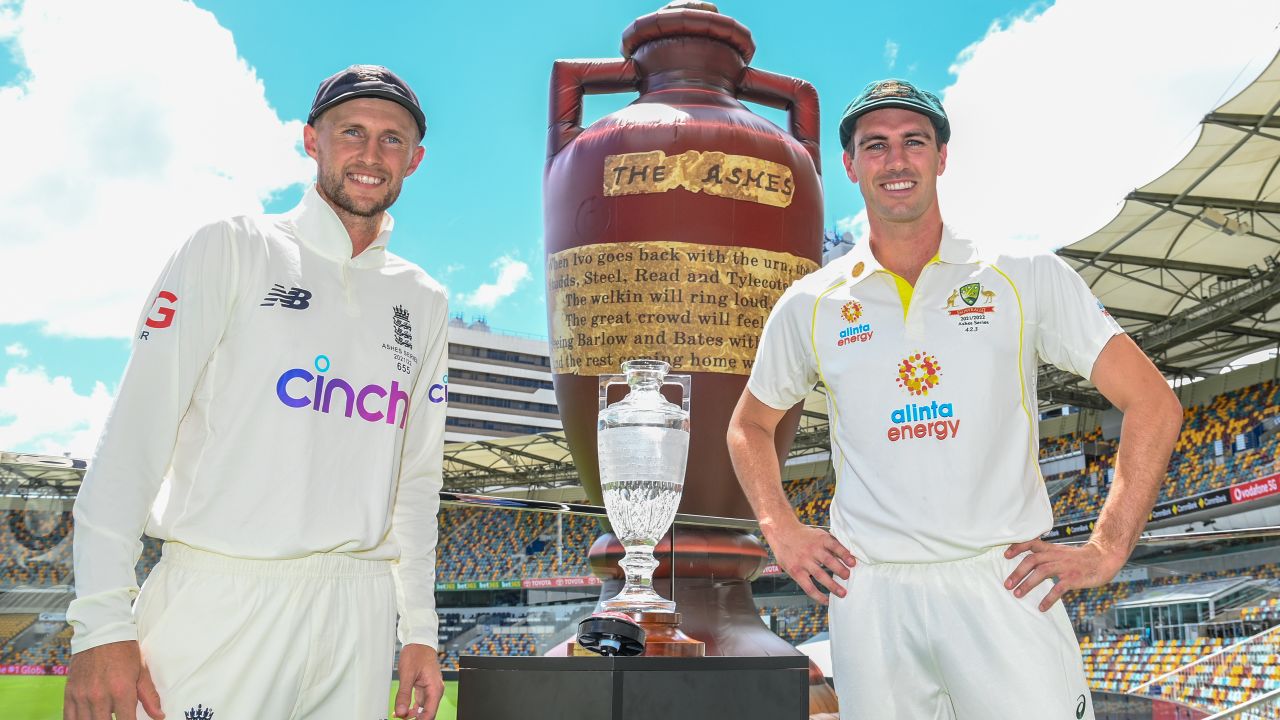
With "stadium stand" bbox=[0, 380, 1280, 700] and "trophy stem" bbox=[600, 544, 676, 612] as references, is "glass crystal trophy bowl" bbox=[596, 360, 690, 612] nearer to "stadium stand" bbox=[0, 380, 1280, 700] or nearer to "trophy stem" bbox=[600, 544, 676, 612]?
"trophy stem" bbox=[600, 544, 676, 612]

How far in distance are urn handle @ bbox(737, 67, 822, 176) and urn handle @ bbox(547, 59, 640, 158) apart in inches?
20.6

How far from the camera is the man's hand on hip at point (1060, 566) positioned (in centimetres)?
197

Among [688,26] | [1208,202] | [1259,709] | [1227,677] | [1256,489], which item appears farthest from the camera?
[1256,489]

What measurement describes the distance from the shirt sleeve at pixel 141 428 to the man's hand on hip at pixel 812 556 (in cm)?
120

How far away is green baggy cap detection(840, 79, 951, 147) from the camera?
91.0 inches

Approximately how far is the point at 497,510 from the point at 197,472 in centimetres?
180

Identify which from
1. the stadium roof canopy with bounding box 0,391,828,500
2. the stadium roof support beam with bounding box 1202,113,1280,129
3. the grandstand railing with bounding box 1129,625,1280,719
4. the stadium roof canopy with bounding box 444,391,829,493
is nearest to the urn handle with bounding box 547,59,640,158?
the grandstand railing with bounding box 1129,625,1280,719

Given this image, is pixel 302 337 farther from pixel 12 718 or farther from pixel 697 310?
pixel 697 310

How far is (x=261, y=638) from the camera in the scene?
1823 millimetres

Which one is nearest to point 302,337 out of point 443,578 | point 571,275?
point 443,578

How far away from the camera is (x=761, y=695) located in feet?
7.04

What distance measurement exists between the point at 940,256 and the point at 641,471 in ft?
2.77

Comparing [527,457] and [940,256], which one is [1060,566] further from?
[527,457]

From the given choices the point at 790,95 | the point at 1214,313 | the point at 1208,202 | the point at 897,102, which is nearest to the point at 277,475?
the point at 897,102
